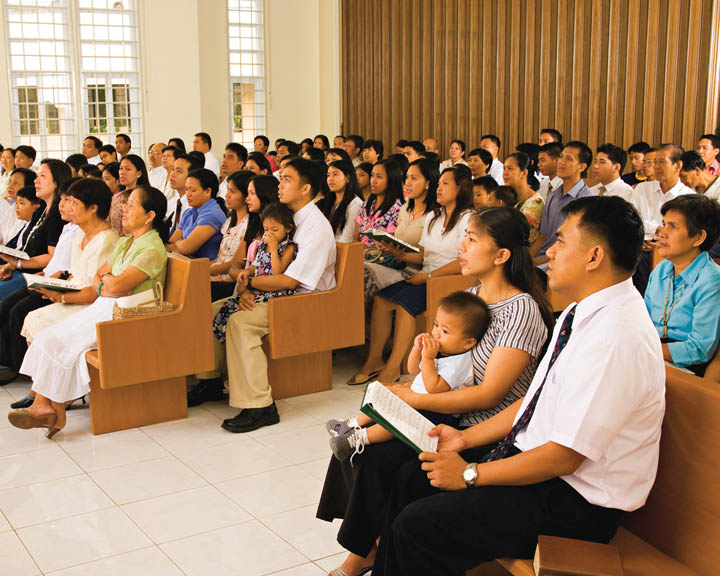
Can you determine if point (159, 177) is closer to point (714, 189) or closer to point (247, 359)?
point (247, 359)

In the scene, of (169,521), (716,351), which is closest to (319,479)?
(169,521)

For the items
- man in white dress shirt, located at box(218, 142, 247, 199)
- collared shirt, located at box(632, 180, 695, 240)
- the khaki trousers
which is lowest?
the khaki trousers

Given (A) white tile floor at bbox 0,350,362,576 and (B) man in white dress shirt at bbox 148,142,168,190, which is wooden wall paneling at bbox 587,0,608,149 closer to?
(B) man in white dress shirt at bbox 148,142,168,190

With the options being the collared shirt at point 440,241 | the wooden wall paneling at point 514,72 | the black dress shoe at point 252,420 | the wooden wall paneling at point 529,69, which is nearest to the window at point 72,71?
the wooden wall paneling at point 529,69

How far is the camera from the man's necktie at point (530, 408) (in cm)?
214

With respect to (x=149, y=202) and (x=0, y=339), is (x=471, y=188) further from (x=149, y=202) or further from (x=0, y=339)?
(x=0, y=339)

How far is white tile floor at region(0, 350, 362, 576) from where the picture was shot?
2.82 metres

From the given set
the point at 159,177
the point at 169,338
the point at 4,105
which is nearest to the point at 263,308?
the point at 169,338

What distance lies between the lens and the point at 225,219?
17.2 ft

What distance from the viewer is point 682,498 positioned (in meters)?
2.05

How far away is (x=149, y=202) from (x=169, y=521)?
1788mm

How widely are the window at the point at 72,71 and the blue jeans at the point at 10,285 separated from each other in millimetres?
8029

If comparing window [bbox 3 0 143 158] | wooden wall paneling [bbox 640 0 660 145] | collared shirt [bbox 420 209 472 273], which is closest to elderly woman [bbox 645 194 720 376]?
collared shirt [bbox 420 209 472 273]

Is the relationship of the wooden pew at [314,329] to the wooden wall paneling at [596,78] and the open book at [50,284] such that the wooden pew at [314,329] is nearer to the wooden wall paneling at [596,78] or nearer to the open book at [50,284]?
the open book at [50,284]
